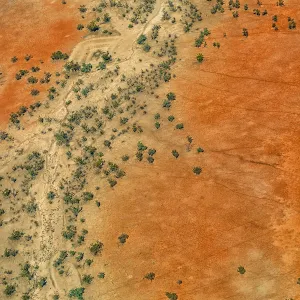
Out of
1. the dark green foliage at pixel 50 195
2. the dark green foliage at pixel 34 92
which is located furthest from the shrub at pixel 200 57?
the dark green foliage at pixel 50 195

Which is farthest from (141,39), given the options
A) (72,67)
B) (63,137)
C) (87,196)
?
(87,196)

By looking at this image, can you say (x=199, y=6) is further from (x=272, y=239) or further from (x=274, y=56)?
(x=272, y=239)

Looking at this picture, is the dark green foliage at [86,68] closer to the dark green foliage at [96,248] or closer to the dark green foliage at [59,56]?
the dark green foliage at [59,56]

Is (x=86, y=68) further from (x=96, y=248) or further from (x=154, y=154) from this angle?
(x=96, y=248)

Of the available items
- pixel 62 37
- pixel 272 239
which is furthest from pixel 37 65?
pixel 272 239

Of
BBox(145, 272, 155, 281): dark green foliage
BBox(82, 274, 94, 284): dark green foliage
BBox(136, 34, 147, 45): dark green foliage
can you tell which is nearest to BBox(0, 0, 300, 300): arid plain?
Answer: BBox(82, 274, 94, 284): dark green foliage

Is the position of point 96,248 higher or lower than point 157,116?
lower
